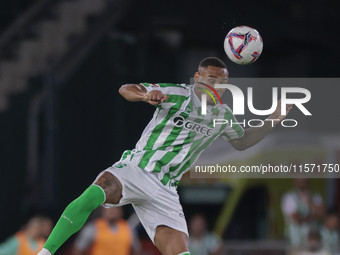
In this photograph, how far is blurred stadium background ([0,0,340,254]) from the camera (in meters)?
10.2

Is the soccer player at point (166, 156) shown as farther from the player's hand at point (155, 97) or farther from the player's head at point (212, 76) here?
the player's hand at point (155, 97)

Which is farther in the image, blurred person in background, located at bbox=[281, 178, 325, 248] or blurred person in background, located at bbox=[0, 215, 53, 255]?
blurred person in background, located at bbox=[281, 178, 325, 248]

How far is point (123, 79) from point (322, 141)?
4349 mm

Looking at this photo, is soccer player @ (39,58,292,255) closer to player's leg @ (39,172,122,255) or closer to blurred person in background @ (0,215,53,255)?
player's leg @ (39,172,122,255)

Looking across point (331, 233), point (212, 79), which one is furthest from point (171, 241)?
point (331, 233)

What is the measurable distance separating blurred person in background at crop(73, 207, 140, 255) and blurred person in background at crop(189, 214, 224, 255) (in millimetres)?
1272

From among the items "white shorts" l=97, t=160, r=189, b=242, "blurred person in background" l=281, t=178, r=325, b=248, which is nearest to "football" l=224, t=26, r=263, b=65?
"white shorts" l=97, t=160, r=189, b=242

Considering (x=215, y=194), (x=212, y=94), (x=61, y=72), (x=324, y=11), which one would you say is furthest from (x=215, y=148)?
(x=212, y=94)

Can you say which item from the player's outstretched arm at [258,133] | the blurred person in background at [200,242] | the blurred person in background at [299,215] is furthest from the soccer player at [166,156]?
the blurred person in background at [299,215]

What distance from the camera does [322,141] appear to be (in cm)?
1056

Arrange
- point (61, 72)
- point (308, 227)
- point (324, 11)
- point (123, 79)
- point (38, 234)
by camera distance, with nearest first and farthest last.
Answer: point (38, 234)
point (308, 227)
point (61, 72)
point (123, 79)
point (324, 11)

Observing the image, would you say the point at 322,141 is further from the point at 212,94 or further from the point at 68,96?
the point at 212,94

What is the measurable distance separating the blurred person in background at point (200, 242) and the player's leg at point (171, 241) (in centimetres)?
398

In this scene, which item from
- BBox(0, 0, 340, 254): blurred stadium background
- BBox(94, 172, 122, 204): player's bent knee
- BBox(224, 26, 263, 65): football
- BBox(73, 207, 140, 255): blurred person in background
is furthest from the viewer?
BBox(0, 0, 340, 254): blurred stadium background
